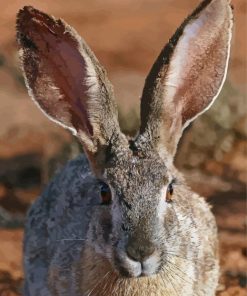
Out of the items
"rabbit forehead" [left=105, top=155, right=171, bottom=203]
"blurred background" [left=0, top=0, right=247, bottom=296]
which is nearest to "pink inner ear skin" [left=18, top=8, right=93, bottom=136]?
"rabbit forehead" [left=105, top=155, right=171, bottom=203]

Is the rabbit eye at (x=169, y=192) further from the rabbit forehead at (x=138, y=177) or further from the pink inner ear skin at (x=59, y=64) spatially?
the pink inner ear skin at (x=59, y=64)

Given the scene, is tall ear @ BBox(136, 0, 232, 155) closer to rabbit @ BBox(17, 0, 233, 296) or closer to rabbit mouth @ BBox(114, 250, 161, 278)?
rabbit @ BBox(17, 0, 233, 296)

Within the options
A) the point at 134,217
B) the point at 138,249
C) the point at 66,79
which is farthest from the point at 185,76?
the point at 138,249

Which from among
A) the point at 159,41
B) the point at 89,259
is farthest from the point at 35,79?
the point at 159,41

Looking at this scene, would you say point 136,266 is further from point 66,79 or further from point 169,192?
point 66,79

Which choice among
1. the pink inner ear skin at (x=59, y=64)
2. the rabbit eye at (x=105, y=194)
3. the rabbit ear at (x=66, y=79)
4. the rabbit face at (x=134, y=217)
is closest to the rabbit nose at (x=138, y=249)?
the rabbit face at (x=134, y=217)

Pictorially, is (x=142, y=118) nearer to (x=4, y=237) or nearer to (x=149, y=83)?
(x=149, y=83)
